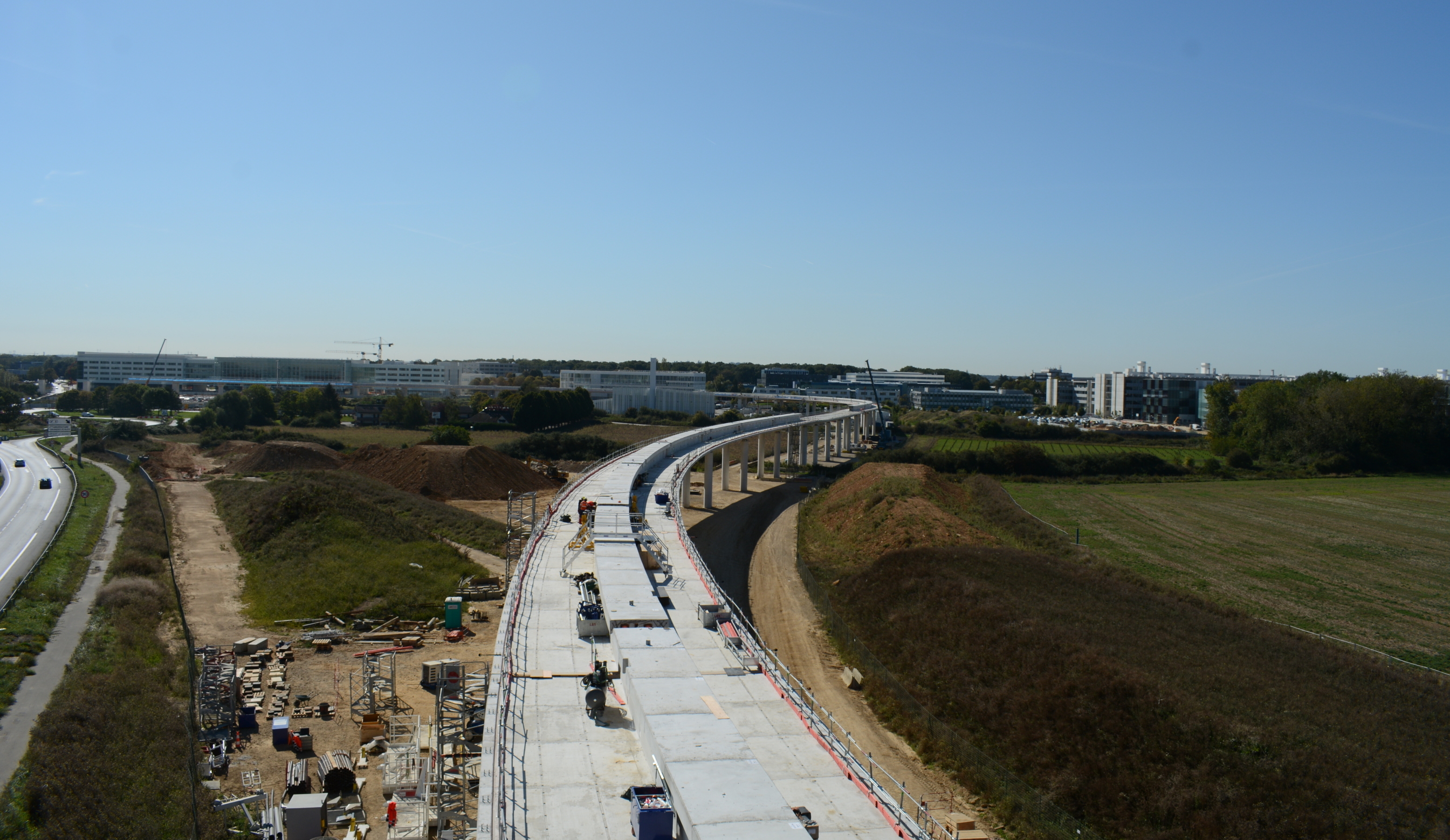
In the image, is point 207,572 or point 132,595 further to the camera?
point 207,572

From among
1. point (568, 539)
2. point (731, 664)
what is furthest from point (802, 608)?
point (731, 664)

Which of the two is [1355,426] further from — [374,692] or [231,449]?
[231,449]

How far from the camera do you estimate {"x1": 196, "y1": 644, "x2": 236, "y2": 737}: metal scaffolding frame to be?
867 inches

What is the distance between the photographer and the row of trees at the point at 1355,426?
81.7m

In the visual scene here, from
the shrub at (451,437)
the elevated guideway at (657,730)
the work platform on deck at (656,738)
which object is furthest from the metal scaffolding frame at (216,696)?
the shrub at (451,437)

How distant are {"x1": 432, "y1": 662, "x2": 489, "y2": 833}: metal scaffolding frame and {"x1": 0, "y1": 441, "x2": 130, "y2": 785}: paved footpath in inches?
342

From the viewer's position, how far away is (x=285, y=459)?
71125mm

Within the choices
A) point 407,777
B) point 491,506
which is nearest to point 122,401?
point 491,506

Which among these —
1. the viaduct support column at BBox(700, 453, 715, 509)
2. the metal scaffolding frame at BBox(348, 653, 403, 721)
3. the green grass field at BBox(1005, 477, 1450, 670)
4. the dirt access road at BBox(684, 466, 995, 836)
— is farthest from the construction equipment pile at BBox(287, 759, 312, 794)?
the viaduct support column at BBox(700, 453, 715, 509)

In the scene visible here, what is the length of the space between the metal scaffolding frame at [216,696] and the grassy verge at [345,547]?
8.28 metres

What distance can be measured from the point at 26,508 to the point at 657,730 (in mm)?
52849

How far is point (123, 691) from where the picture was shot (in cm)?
2167

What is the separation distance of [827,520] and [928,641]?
26566 millimetres

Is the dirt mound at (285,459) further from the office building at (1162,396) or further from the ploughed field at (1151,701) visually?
the office building at (1162,396)
